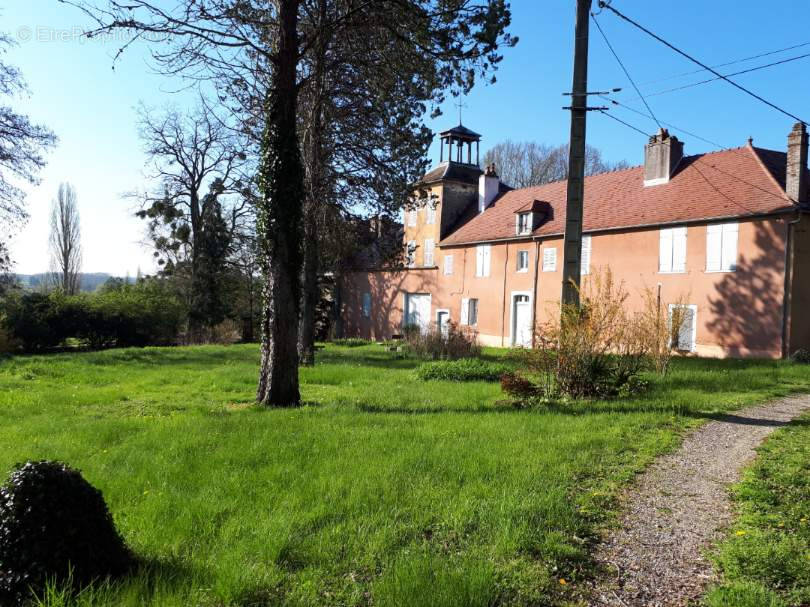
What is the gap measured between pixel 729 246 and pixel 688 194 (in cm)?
320

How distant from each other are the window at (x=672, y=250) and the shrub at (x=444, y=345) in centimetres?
872

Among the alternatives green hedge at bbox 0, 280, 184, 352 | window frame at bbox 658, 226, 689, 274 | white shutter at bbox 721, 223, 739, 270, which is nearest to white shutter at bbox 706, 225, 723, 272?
white shutter at bbox 721, 223, 739, 270

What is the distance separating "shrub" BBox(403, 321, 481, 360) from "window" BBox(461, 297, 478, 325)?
1274 centimetres

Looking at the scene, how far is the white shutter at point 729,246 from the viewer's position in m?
20.1

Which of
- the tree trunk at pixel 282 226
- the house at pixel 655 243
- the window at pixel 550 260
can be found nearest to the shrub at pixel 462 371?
the house at pixel 655 243

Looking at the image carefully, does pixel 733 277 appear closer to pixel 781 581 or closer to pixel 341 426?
pixel 341 426

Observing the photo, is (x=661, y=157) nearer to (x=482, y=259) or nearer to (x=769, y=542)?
(x=482, y=259)

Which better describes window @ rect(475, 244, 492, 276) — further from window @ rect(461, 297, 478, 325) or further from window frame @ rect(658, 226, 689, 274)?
window frame @ rect(658, 226, 689, 274)

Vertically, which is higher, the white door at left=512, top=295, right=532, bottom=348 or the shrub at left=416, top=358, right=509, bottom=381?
the white door at left=512, top=295, right=532, bottom=348

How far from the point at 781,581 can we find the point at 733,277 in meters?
19.3

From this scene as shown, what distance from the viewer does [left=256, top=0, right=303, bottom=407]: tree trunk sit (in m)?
9.52

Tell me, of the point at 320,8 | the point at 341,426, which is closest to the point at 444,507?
the point at 341,426

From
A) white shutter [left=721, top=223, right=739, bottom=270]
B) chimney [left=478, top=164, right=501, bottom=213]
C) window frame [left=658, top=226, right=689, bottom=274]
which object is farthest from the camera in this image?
chimney [left=478, top=164, right=501, bottom=213]

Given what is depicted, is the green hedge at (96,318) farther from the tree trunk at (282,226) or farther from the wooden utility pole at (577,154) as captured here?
the wooden utility pole at (577,154)
